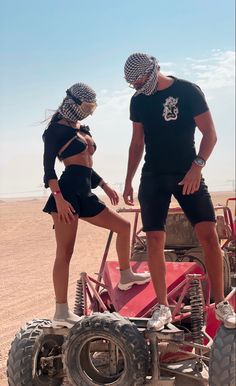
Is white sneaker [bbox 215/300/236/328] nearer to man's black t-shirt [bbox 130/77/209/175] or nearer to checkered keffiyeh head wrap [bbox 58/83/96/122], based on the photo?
man's black t-shirt [bbox 130/77/209/175]

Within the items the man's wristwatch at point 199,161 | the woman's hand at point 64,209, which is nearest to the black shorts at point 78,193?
the woman's hand at point 64,209

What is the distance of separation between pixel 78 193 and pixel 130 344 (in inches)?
51.5

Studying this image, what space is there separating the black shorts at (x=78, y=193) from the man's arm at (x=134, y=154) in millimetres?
356

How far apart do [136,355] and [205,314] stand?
1146mm

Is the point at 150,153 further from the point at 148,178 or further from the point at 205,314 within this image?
the point at 205,314

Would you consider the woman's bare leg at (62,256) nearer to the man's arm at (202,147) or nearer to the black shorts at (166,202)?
the black shorts at (166,202)

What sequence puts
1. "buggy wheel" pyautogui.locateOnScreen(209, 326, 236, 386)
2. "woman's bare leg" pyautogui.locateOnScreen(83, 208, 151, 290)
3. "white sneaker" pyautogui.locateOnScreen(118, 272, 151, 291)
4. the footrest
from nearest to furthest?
1. "buggy wheel" pyautogui.locateOnScreen(209, 326, 236, 386)
2. the footrest
3. "woman's bare leg" pyautogui.locateOnScreen(83, 208, 151, 290)
4. "white sneaker" pyautogui.locateOnScreen(118, 272, 151, 291)

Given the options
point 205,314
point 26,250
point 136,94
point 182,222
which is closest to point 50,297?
point 182,222

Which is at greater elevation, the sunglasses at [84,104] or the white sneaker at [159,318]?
the sunglasses at [84,104]

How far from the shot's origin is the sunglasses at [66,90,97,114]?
15.3 ft

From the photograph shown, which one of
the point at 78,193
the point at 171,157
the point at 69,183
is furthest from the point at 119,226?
the point at 171,157

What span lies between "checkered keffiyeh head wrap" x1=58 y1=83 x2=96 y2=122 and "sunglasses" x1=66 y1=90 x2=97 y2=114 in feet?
0.04

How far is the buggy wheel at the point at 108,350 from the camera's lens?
4.02 metres

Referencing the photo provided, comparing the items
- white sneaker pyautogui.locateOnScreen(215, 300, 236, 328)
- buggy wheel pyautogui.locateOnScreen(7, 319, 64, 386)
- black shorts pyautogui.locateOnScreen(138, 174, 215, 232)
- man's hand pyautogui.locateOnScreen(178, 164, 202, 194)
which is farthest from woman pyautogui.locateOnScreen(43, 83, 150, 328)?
white sneaker pyautogui.locateOnScreen(215, 300, 236, 328)
